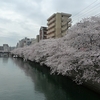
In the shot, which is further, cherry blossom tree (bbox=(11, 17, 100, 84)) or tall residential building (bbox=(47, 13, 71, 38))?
tall residential building (bbox=(47, 13, 71, 38))

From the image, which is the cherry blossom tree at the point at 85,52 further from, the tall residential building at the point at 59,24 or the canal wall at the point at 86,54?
the tall residential building at the point at 59,24

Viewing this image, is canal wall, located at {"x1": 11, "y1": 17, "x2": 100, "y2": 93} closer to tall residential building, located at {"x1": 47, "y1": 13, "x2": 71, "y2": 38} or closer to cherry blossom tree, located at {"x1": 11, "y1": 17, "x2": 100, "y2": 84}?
cherry blossom tree, located at {"x1": 11, "y1": 17, "x2": 100, "y2": 84}

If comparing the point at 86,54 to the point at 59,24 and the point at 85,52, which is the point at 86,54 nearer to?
the point at 85,52

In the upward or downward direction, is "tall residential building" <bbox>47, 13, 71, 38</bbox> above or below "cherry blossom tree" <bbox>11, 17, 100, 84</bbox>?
above

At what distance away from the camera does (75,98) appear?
924 centimetres

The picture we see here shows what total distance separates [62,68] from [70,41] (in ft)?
6.90

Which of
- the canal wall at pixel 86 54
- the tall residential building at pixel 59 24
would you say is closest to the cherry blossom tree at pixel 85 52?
the canal wall at pixel 86 54

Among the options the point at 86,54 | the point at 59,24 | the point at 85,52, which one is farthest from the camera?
the point at 59,24

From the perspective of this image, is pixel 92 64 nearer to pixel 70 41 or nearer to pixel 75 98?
pixel 75 98

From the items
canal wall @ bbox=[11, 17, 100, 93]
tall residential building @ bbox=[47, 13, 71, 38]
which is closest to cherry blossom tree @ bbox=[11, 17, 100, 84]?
canal wall @ bbox=[11, 17, 100, 93]

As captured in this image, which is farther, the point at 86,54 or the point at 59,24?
the point at 59,24

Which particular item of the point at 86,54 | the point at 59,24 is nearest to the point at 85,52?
the point at 86,54

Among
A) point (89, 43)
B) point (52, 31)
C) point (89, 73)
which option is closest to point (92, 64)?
point (89, 73)

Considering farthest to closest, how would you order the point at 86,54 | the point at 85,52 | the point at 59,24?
the point at 59,24, the point at 85,52, the point at 86,54
